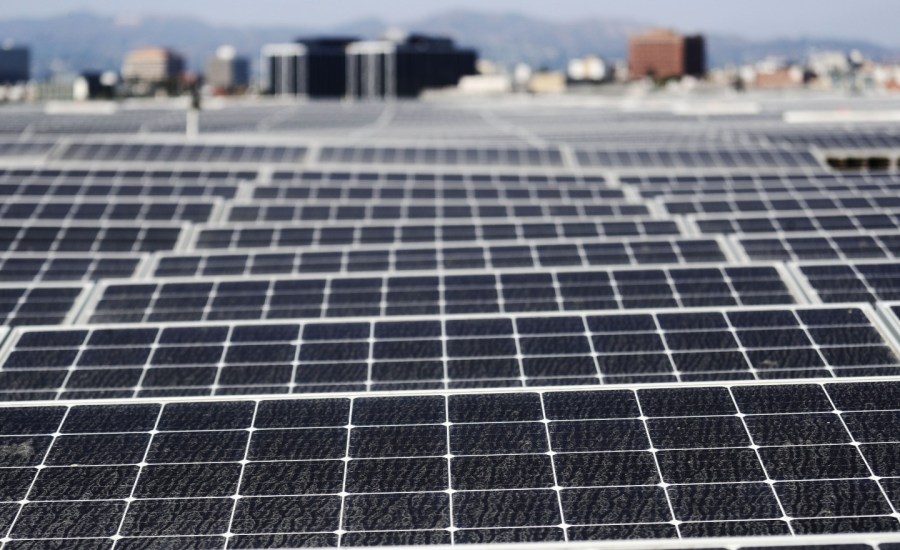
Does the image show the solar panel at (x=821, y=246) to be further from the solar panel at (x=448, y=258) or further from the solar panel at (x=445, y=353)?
the solar panel at (x=445, y=353)

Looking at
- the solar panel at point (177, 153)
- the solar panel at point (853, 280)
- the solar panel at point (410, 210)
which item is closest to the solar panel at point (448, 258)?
the solar panel at point (853, 280)

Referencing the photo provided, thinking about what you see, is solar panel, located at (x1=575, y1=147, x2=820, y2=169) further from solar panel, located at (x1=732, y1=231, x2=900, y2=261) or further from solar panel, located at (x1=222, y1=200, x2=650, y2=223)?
solar panel, located at (x1=732, y1=231, x2=900, y2=261)

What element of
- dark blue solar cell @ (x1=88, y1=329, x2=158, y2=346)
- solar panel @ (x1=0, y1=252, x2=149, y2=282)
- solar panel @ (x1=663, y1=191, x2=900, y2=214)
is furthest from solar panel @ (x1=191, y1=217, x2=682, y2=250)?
dark blue solar cell @ (x1=88, y1=329, x2=158, y2=346)

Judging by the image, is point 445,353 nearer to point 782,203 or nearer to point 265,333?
point 265,333

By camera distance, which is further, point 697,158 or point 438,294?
point 697,158

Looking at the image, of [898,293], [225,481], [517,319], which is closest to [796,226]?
[898,293]

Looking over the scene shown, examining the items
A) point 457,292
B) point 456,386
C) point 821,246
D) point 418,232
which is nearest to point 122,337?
point 456,386
